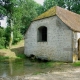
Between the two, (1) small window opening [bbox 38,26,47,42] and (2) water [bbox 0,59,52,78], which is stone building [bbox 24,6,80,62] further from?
(2) water [bbox 0,59,52,78]

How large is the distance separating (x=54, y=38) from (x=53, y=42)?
1.60 feet

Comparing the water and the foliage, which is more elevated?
the foliage

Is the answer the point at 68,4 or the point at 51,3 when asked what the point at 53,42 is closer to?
the point at 68,4

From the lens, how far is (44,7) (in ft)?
164

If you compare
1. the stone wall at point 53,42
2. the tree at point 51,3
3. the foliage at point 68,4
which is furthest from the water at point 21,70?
the tree at point 51,3

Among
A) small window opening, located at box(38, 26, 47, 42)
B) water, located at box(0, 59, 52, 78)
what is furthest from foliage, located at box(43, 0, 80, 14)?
water, located at box(0, 59, 52, 78)

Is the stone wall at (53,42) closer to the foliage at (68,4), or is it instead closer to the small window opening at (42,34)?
the small window opening at (42,34)

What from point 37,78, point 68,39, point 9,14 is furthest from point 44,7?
point 37,78

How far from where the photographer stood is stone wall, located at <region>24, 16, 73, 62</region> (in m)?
17.4

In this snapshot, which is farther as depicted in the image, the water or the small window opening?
the small window opening

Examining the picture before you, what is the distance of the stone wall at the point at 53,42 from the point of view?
17.4m

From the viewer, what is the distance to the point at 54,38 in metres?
18.6

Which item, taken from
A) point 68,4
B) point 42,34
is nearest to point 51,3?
point 68,4

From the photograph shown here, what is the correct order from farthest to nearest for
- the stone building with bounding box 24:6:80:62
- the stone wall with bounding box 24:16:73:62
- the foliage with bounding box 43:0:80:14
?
1. the foliage with bounding box 43:0:80:14
2. the stone wall with bounding box 24:16:73:62
3. the stone building with bounding box 24:6:80:62
